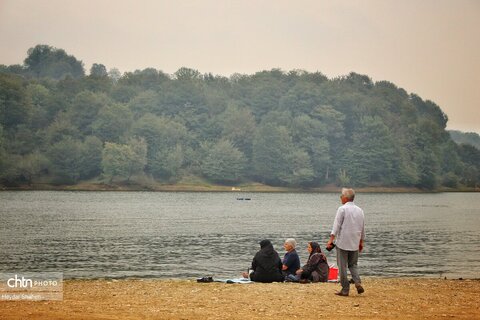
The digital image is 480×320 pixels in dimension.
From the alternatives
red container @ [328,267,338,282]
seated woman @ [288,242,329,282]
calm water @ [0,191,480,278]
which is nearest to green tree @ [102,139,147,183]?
calm water @ [0,191,480,278]

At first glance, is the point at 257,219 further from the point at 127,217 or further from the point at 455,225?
the point at 455,225

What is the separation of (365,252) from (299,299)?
3828 cm

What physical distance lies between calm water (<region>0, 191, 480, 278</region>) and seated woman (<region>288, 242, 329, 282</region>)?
51.9 feet

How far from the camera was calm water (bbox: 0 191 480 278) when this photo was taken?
→ 4728cm

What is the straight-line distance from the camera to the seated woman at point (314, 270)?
2662cm

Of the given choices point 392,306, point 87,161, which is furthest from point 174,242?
point 87,161

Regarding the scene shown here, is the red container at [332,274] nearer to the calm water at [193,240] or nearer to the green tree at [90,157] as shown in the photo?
the calm water at [193,240]

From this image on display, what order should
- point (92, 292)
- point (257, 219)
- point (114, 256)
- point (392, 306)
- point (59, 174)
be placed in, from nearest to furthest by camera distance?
1. point (392, 306)
2. point (92, 292)
3. point (114, 256)
4. point (257, 219)
5. point (59, 174)

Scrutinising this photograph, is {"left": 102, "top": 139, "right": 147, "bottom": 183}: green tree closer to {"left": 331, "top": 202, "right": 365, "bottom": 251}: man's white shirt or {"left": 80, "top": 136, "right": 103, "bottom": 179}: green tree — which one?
{"left": 80, "top": 136, "right": 103, "bottom": 179}: green tree

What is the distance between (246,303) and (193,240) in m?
50.1

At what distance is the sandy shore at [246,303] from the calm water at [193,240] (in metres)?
18.0

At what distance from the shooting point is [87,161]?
196250 mm

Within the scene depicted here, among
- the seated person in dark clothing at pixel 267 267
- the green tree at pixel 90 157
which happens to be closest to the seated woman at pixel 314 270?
the seated person in dark clothing at pixel 267 267

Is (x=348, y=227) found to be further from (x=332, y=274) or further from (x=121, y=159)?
(x=121, y=159)
